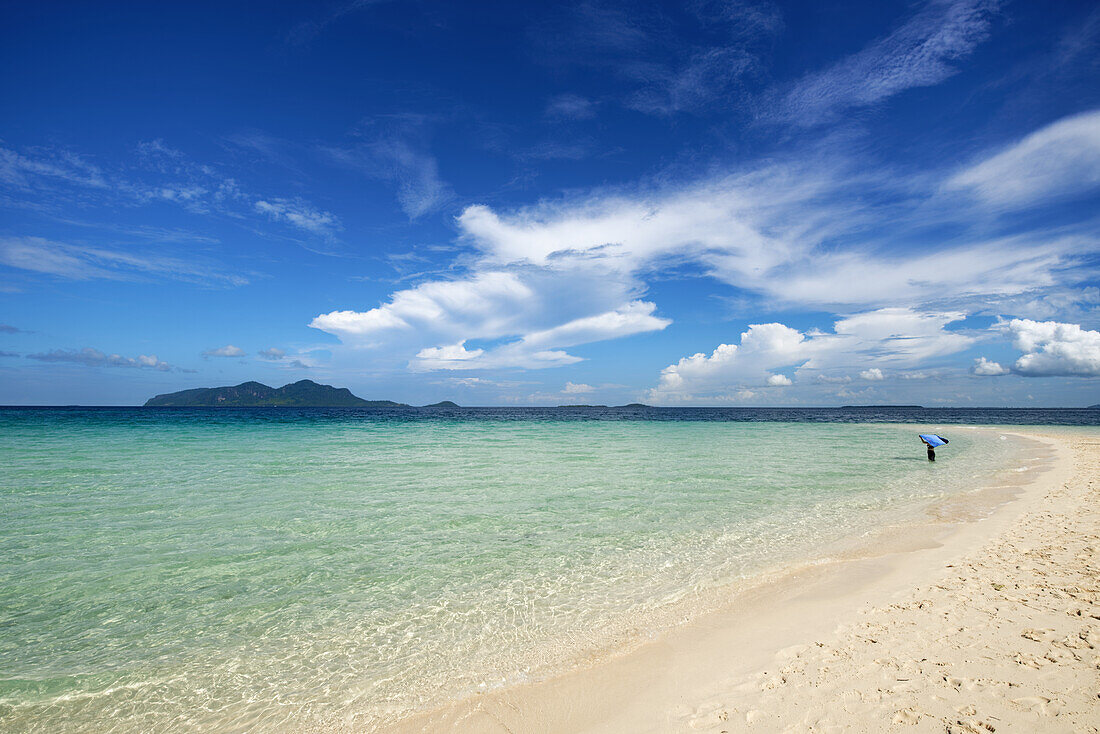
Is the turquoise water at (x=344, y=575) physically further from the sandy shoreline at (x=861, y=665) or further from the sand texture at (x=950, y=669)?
the sand texture at (x=950, y=669)

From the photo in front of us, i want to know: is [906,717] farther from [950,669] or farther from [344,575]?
[344,575]

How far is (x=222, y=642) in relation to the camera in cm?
655

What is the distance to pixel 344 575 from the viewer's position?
354 inches

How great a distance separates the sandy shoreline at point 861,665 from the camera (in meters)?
4.55

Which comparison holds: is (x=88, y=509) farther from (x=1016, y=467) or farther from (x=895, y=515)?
(x=1016, y=467)

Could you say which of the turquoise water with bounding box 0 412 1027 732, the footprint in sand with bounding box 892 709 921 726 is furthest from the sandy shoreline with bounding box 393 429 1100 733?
the turquoise water with bounding box 0 412 1027 732

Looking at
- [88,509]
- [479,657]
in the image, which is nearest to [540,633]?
[479,657]

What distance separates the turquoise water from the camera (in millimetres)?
5539

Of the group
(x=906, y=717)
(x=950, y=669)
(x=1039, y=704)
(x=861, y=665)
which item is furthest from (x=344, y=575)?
(x=1039, y=704)

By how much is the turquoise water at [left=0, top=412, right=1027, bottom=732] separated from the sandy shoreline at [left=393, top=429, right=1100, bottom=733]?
739 mm

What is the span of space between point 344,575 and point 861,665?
8329 mm

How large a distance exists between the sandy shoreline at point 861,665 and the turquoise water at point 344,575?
74 centimetres

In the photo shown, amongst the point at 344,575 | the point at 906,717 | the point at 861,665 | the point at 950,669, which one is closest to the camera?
the point at 906,717

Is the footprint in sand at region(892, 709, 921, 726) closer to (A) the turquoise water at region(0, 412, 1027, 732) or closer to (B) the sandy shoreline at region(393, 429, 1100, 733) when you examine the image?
(B) the sandy shoreline at region(393, 429, 1100, 733)
